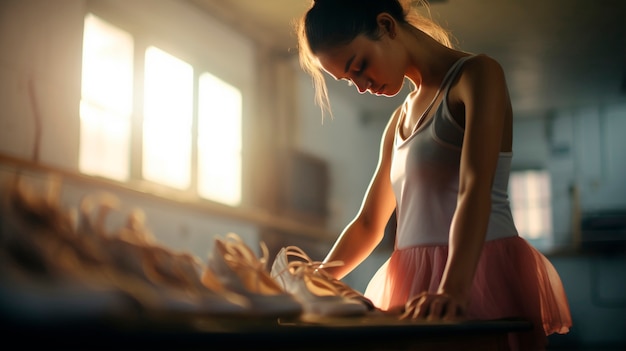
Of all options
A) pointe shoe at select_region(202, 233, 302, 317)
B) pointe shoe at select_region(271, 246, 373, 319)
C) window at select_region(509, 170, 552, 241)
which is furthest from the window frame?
window at select_region(509, 170, 552, 241)

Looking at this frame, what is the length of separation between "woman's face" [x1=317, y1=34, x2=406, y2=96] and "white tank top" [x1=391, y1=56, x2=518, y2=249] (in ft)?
0.30

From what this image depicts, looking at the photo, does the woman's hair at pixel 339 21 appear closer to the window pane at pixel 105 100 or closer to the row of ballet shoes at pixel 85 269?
the row of ballet shoes at pixel 85 269

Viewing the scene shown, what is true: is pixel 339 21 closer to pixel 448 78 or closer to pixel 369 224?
pixel 448 78

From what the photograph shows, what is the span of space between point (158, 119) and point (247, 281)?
426 cm

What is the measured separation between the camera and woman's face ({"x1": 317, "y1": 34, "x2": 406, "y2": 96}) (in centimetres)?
120

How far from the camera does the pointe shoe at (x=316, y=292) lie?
2.65 feet

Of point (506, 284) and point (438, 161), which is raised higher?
point (438, 161)

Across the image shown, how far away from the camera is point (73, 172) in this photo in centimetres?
379

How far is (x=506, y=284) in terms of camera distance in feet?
3.73

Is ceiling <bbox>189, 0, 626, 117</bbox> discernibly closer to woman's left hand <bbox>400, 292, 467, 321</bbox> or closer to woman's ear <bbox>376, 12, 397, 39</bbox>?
woman's ear <bbox>376, 12, 397, 39</bbox>

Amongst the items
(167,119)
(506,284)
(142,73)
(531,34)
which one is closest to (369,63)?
(506,284)

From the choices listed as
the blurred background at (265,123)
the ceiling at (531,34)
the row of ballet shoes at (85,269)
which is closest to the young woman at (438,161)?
the row of ballet shoes at (85,269)

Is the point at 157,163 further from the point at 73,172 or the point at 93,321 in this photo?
the point at 93,321

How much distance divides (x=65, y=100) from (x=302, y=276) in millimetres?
3326
